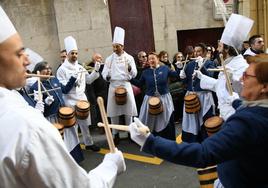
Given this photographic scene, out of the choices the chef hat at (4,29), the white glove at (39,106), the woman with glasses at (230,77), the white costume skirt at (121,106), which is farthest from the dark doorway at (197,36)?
the chef hat at (4,29)

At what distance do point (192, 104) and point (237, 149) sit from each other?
12.4ft

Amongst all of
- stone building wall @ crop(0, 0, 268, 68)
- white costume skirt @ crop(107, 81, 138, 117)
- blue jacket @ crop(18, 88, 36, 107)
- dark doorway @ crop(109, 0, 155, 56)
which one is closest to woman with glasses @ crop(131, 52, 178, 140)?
white costume skirt @ crop(107, 81, 138, 117)

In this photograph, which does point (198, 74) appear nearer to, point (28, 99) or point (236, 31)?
point (236, 31)

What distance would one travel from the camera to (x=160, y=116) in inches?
241

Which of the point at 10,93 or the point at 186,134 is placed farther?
the point at 186,134

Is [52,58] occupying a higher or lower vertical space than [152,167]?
higher

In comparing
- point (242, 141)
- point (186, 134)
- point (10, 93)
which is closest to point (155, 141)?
point (242, 141)

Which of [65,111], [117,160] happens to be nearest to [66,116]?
[65,111]

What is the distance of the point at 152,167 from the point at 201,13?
567 centimetres

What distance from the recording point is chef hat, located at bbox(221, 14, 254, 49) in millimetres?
4898

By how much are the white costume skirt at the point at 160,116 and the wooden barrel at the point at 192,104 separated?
50 cm

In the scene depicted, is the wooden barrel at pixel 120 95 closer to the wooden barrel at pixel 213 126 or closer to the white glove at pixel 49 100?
the white glove at pixel 49 100

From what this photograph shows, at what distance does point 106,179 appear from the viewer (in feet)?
4.89

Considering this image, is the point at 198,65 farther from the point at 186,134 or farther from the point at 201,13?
the point at 201,13
